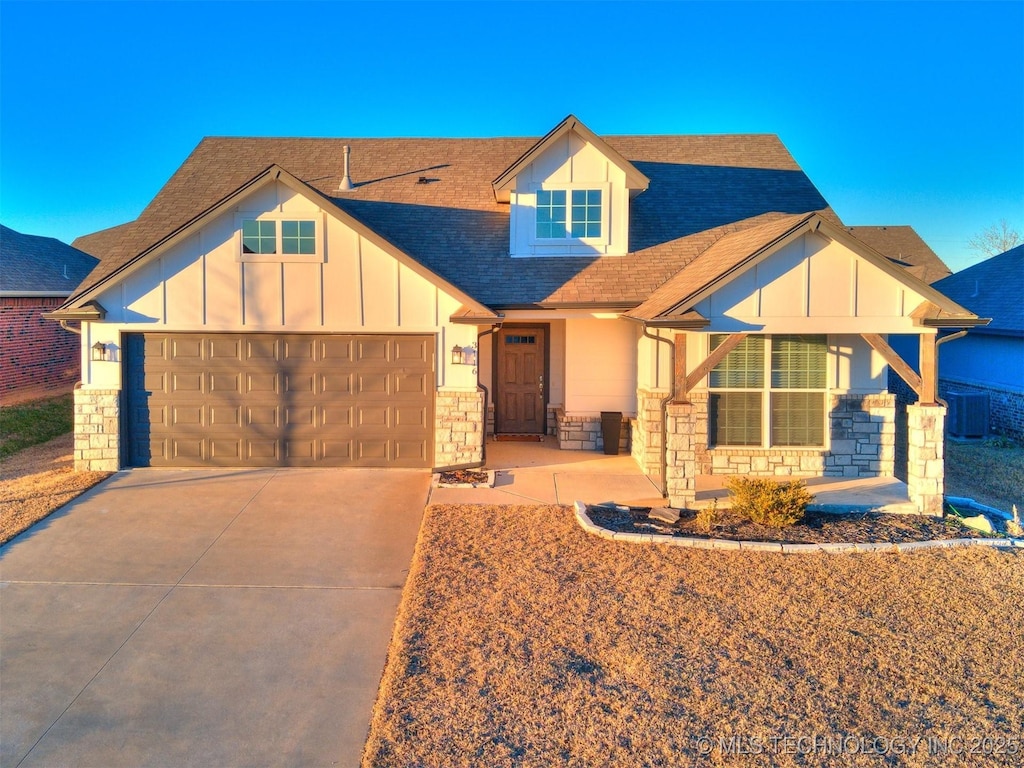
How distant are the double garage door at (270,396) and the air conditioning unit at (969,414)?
12088 millimetres

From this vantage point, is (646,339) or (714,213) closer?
(646,339)

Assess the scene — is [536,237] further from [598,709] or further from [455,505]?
[598,709]

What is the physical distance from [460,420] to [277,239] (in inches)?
159

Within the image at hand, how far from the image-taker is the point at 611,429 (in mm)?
11430

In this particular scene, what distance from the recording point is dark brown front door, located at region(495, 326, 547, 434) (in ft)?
41.0

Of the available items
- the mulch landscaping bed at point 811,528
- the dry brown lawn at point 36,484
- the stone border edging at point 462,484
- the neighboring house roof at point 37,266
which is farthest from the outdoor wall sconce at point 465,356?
the neighboring house roof at point 37,266

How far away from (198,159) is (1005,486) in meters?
17.1

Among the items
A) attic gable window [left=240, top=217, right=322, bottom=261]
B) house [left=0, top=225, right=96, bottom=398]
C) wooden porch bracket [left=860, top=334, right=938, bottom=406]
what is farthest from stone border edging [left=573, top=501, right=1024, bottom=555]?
house [left=0, top=225, right=96, bottom=398]

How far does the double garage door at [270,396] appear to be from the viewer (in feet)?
33.6

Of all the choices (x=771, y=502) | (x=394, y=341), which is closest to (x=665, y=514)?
(x=771, y=502)

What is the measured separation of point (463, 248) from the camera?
11.7m

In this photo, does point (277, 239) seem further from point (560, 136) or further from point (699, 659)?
point (699, 659)

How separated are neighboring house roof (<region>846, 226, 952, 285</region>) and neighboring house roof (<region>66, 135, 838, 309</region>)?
1313 cm

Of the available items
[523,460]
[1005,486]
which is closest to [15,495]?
[523,460]
